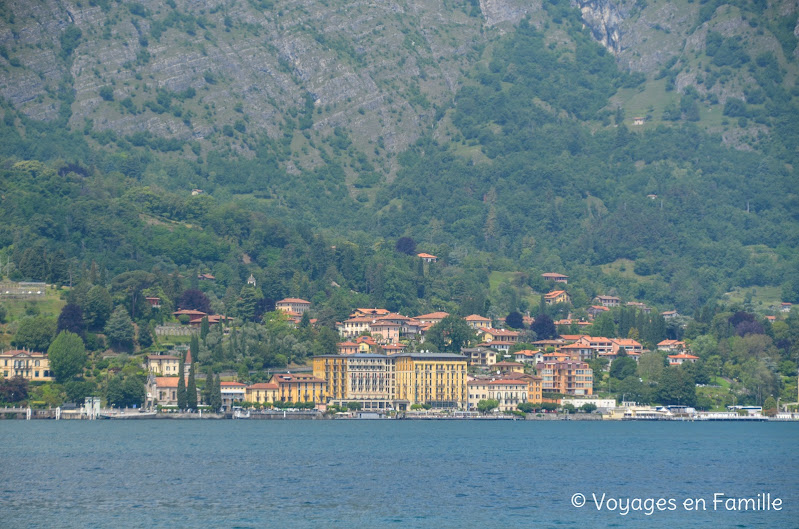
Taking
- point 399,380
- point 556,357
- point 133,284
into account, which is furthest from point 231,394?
point 556,357

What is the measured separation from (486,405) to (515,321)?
3654 centimetres

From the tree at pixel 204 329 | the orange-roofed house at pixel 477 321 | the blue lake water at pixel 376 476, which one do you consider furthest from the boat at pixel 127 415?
the orange-roofed house at pixel 477 321

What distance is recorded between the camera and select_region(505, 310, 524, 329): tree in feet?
643

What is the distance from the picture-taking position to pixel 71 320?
511ft

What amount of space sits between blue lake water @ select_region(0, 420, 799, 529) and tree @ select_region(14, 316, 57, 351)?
17035mm

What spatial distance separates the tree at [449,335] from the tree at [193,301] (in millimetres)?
26574

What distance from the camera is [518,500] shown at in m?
77.2

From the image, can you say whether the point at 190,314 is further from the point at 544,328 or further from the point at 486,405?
the point at 544,328

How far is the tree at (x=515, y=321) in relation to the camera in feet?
643

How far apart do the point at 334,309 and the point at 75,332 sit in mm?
42681

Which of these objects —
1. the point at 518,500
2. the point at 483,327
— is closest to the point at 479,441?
the point at 518,500

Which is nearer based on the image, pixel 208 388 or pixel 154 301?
pixel 208 388

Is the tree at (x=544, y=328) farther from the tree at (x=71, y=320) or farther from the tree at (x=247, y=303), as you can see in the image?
the tree at (x=71, y=320)

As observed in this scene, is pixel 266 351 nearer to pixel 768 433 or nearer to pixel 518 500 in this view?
pixel 768 433
